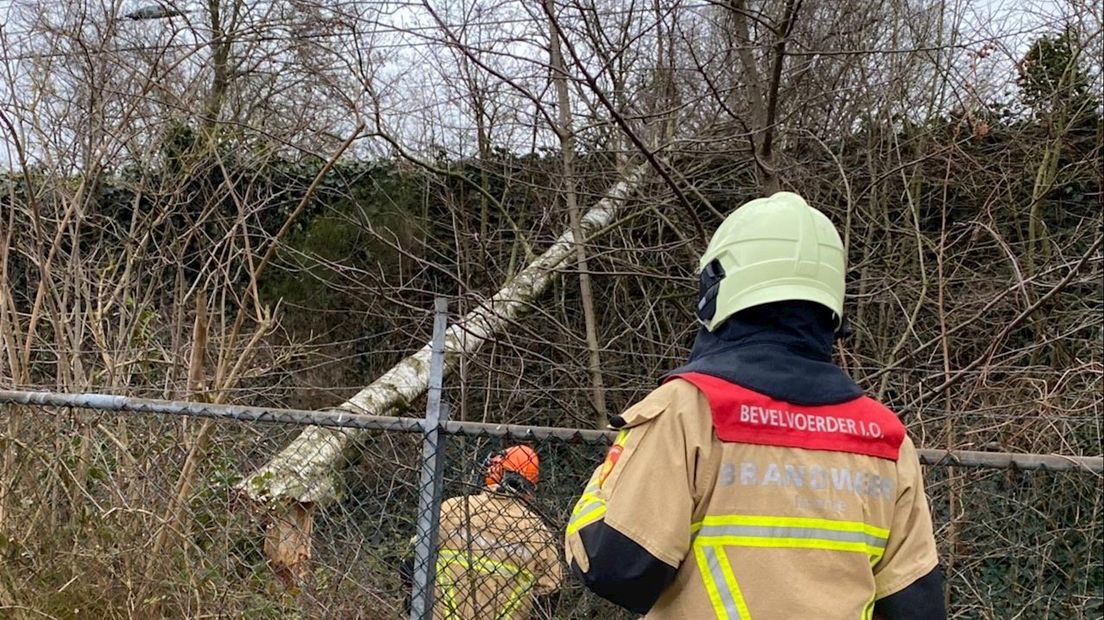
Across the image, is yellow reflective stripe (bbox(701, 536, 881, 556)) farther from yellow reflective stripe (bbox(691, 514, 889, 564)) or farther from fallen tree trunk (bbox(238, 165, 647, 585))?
fallen tree trunk (bbox(238, 165, 647, 585))

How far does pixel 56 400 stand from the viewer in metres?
3.08

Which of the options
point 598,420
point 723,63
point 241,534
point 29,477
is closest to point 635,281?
point 598,420

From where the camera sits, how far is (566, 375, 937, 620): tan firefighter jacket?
5.13 ft

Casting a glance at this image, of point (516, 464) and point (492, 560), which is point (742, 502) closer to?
point (492, 560)

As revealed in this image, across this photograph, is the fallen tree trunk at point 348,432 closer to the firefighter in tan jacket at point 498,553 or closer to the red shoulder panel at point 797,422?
the firefighter in tan jacket at point 498,553

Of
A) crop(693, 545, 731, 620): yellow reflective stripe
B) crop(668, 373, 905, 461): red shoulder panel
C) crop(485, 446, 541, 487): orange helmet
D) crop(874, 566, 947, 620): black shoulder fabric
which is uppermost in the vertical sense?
crop(668, 373, 905, 461): red shoulder panel

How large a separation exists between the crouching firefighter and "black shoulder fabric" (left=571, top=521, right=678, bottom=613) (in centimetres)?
136

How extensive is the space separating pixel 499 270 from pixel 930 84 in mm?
2971

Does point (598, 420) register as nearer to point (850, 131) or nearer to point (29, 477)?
point (850, 131)

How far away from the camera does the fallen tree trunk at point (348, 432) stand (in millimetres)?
3723

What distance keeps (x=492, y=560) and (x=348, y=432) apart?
156cm

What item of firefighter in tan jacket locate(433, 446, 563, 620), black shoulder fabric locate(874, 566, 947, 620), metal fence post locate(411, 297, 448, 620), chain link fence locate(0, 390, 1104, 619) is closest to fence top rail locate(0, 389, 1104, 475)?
metal fence post locate(411, 297, 448, 620)

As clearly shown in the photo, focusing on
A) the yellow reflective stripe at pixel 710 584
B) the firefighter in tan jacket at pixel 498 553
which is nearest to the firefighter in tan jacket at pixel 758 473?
the yellow reflective stripe at pixel 710 584

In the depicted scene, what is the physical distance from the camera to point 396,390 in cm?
541
